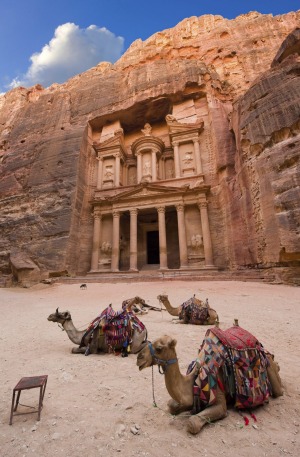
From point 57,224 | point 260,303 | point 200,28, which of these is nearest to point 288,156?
point 260,303

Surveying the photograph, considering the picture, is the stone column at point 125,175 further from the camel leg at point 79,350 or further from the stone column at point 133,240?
the camel leg at point 79,350

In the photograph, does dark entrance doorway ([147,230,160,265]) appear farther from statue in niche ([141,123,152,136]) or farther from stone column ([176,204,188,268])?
statue in niche ([141,123,152,136])

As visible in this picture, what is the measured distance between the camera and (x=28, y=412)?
2.24 meters

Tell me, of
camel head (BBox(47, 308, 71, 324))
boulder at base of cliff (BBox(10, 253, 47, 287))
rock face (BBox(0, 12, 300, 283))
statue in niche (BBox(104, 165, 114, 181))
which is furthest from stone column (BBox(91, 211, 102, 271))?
camel head (BBox(47, 308, 71, 324))

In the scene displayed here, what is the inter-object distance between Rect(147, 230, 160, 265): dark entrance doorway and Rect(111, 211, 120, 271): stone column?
4192mm

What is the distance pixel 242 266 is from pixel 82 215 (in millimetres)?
14185

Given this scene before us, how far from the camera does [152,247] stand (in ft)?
75.9

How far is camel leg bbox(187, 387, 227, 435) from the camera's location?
6.28 feet

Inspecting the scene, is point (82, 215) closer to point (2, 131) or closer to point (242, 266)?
point (242, 266)

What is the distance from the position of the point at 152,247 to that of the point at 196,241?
580cm

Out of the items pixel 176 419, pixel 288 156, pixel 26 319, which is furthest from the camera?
pixel 288 156

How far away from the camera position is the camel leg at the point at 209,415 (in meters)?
1.91

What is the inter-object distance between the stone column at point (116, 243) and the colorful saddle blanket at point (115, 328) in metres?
14.8

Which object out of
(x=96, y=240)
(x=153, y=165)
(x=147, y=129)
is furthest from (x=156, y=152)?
(x=96, y=240)
